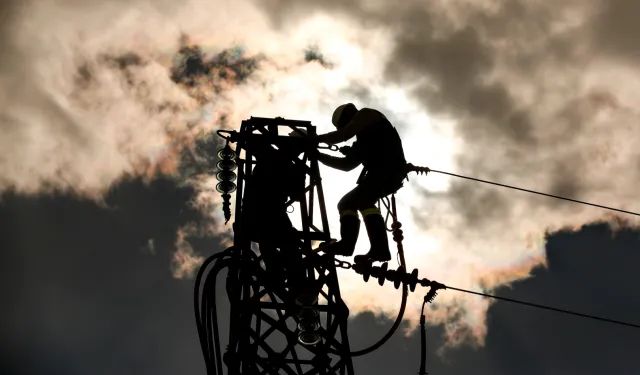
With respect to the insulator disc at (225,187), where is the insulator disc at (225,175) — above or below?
above

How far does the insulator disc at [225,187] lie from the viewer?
27.3ft

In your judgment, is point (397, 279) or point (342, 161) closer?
point (397, 279)

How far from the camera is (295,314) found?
291 inches

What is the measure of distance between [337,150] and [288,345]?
9.13 feet

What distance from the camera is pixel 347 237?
25.2 feet

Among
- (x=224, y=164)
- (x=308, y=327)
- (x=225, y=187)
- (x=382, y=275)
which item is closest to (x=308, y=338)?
(x=308, y=327)

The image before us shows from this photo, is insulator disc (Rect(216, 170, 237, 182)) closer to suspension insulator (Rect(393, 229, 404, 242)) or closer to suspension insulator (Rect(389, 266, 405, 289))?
suspension insulator (Rect(393, 229, 404, 242))

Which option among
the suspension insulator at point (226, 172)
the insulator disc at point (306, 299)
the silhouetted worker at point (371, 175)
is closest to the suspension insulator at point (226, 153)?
the suspension insulator at point (226, 172)

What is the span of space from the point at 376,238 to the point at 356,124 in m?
1.48

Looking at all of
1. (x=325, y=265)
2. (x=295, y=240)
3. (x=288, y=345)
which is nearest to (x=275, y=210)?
(x=295, y=240)

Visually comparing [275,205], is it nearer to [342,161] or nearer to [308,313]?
[342,161]

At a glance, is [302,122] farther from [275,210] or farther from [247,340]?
[247,340]

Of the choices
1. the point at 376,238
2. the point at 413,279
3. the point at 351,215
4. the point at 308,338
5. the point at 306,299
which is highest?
the point at 351,215

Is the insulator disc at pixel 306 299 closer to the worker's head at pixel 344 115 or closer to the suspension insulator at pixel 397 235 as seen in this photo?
the suspension insulator at pixel 397 235
